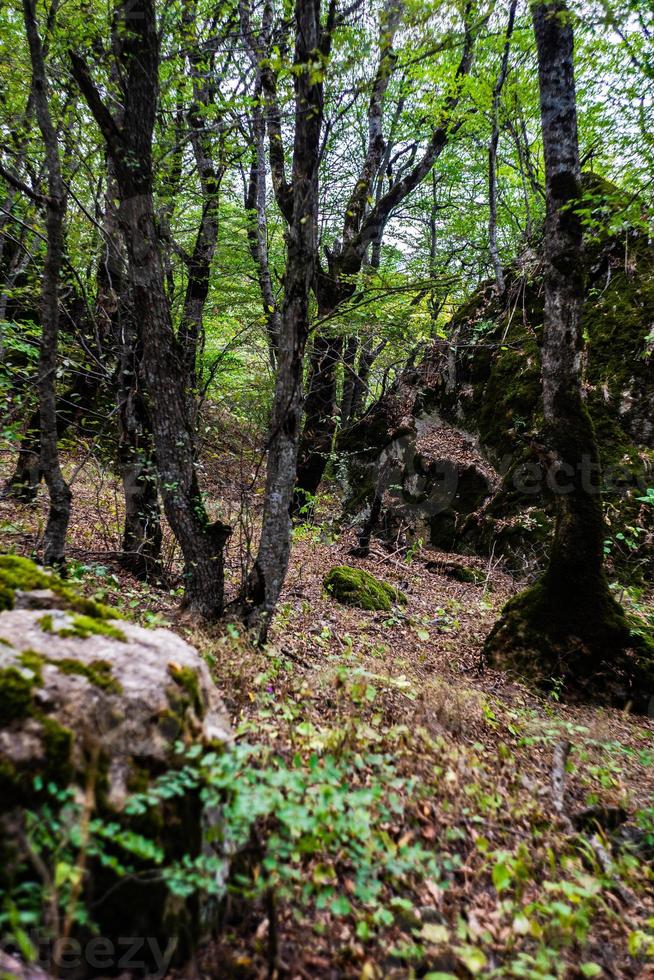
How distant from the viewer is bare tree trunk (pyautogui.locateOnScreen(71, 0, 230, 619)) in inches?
166

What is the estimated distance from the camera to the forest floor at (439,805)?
199 cm

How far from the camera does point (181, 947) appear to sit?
1.70 metres

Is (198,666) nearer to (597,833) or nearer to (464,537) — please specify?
(597,833)

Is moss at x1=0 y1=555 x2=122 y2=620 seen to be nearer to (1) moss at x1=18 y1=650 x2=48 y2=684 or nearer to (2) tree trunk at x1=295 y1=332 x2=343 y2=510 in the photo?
(1) moss at x1=18 y1=650 x2=48 y2=684

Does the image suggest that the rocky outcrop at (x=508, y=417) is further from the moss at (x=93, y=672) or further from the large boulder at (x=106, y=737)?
the moss at (x=93, y=672)

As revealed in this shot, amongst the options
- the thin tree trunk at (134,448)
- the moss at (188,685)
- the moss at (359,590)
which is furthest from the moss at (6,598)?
the moss at (359,590)

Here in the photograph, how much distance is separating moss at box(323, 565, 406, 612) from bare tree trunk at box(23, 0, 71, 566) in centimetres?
396

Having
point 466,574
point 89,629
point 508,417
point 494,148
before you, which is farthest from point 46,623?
point 494,148

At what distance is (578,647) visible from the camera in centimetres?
507

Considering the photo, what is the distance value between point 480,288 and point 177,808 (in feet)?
42.0

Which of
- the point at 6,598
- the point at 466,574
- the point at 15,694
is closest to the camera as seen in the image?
the point at 15,694

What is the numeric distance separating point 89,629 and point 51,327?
317cm

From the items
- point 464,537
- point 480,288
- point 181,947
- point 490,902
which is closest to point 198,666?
point 181,947

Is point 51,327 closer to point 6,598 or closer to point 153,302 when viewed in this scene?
point 153,302
